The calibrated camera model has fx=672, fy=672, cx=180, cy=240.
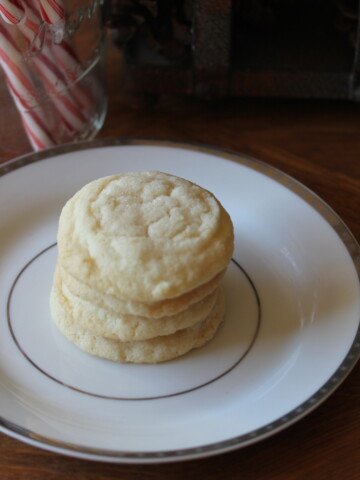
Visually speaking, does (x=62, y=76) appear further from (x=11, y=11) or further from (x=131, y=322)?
(x=131, y=322)

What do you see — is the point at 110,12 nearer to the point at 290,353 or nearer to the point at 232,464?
the point at 290,353

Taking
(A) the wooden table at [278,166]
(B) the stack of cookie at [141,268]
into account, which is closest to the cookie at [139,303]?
(B) the stack of cookie at [141,268]

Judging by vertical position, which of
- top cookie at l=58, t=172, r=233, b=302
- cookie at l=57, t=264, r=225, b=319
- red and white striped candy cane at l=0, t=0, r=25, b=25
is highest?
red and white striped candy cane at l=0, t=0, r=25, b=25

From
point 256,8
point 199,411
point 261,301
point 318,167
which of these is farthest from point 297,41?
point 199,411

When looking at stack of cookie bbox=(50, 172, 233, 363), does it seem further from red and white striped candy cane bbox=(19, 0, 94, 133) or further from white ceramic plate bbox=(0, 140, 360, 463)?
red and white striped candy cane bbox=(19, 0, 94, 133)

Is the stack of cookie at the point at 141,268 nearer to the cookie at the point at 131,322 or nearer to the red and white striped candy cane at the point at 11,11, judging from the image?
the cookie at the point at 131,322

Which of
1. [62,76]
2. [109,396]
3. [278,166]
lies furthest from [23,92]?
[109,396]

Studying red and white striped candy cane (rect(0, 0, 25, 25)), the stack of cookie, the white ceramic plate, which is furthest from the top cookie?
red and white striped candy cane (rect(0, 0, 25, 25))
